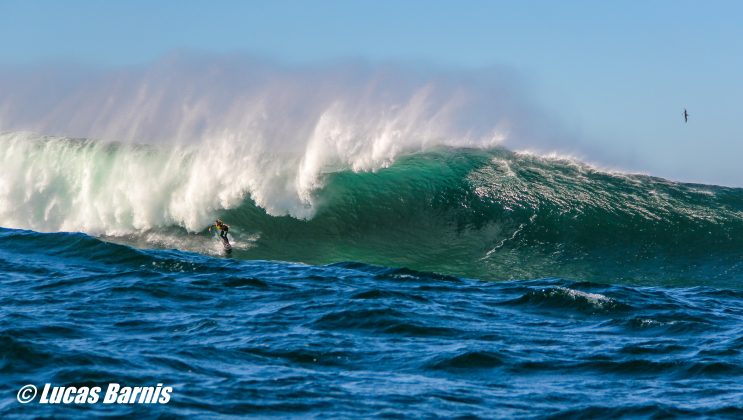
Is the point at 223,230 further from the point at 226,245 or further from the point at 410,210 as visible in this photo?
the point at 410,210

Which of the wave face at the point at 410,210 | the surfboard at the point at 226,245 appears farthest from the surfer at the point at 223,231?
the wave face at the point at 410,210

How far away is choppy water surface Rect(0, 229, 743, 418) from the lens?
1053 cm

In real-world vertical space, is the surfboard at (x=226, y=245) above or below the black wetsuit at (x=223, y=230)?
below

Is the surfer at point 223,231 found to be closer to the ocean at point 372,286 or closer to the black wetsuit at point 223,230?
the black wetsuit at point 223,230

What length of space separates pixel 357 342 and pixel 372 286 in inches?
183

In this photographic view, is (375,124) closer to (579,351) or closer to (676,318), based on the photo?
(676,318)

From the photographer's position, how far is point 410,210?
24625 mm

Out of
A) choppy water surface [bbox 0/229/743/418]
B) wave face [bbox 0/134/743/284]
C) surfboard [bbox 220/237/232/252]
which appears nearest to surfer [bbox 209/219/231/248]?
surfboard [bbox 220/237/232/252]

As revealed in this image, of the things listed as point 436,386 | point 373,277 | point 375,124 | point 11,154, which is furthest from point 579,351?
point 11,154

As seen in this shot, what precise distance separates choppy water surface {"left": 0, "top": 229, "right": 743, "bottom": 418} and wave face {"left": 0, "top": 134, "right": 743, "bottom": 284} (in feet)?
10.5

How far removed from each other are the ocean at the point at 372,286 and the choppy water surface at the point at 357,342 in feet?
0.16

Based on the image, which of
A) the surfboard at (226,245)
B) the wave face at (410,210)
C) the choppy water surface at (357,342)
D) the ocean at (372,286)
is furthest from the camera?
the surfboard at (226,245)

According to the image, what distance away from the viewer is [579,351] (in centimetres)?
1303

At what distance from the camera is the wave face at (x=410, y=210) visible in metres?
22.5
